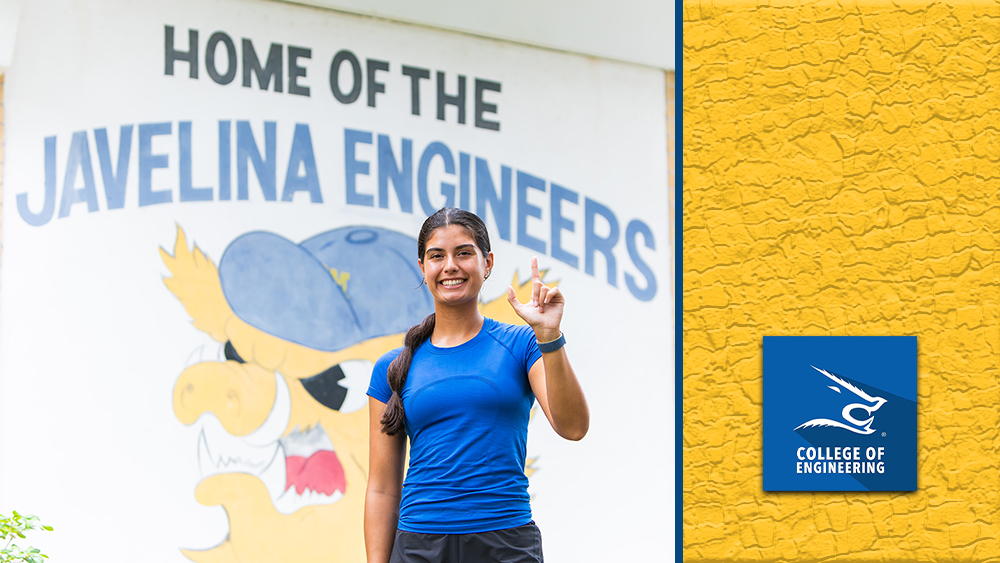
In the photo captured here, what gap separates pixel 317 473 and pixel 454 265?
2.04m

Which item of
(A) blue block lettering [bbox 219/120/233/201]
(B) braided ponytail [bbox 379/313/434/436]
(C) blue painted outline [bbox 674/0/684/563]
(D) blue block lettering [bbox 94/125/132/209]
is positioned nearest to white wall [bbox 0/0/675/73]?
(A) blue block lettering [bbox 219/120/233/201]

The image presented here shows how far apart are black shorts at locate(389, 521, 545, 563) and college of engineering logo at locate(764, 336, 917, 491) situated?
55cm

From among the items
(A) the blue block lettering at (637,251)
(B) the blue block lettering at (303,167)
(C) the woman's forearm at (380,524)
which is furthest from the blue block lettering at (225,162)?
(C) the woman's forearm at (380,524)

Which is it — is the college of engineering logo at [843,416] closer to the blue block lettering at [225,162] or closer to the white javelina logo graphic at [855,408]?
the white javelina logo graphic at [855,408]

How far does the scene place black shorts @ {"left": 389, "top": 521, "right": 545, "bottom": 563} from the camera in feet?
5.45

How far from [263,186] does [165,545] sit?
1506mm

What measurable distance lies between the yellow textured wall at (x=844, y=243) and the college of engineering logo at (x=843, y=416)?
31 millimetres

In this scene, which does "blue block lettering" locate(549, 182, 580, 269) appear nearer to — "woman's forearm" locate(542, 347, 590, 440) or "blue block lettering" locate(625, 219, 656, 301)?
"blue block lettering" locate(625, 219, 656, 301)

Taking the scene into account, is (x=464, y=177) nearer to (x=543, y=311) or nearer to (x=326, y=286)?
(x=326, y=286)

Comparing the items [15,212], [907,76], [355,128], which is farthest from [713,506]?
[15,212]

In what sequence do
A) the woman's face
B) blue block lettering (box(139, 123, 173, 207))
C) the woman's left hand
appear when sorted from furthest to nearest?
blue block lettering (box(139, 123, 173, 207)) < the woman's face < the woman's left hand

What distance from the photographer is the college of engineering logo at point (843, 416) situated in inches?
71.9

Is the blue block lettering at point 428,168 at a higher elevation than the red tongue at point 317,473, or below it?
higher

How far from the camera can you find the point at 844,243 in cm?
185
